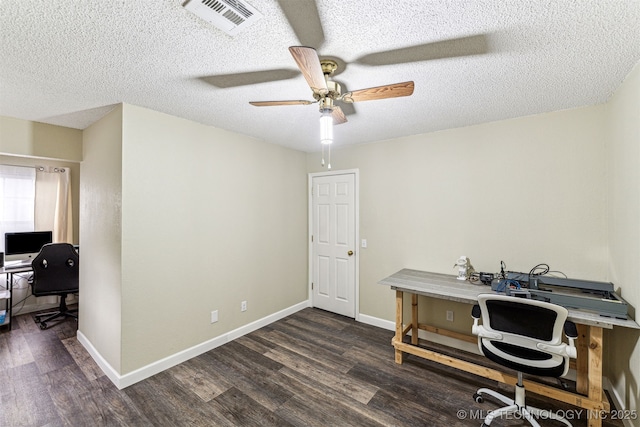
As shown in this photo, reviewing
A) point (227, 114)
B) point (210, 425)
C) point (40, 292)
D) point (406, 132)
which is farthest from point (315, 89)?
point (40, 292)

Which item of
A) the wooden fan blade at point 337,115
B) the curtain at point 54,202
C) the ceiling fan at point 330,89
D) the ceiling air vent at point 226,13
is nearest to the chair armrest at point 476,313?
the ceiling fan at point 330,89

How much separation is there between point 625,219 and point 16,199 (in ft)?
22.8

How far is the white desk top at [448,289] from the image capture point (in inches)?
70.7

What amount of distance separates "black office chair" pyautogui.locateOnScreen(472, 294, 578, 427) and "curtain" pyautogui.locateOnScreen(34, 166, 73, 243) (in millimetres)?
5823

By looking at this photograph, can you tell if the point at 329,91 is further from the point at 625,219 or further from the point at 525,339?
the point at 625,219

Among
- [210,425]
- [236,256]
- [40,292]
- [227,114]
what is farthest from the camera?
[40,292]

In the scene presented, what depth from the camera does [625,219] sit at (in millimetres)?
1931

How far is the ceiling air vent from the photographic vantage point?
1.19 m

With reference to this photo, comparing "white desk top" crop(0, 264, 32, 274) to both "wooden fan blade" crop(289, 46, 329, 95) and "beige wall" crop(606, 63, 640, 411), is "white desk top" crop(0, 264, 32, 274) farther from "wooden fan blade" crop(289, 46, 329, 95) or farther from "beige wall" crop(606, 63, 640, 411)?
"beige wall" crop(606, 63, 640, 411)

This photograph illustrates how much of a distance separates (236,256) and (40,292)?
2.74 m

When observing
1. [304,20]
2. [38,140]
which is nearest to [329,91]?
[304,20]

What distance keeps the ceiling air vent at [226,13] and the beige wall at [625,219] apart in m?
2.37

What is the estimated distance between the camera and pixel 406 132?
3.20 meters

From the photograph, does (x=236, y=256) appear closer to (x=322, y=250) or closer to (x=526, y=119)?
(x=322, y=250)
